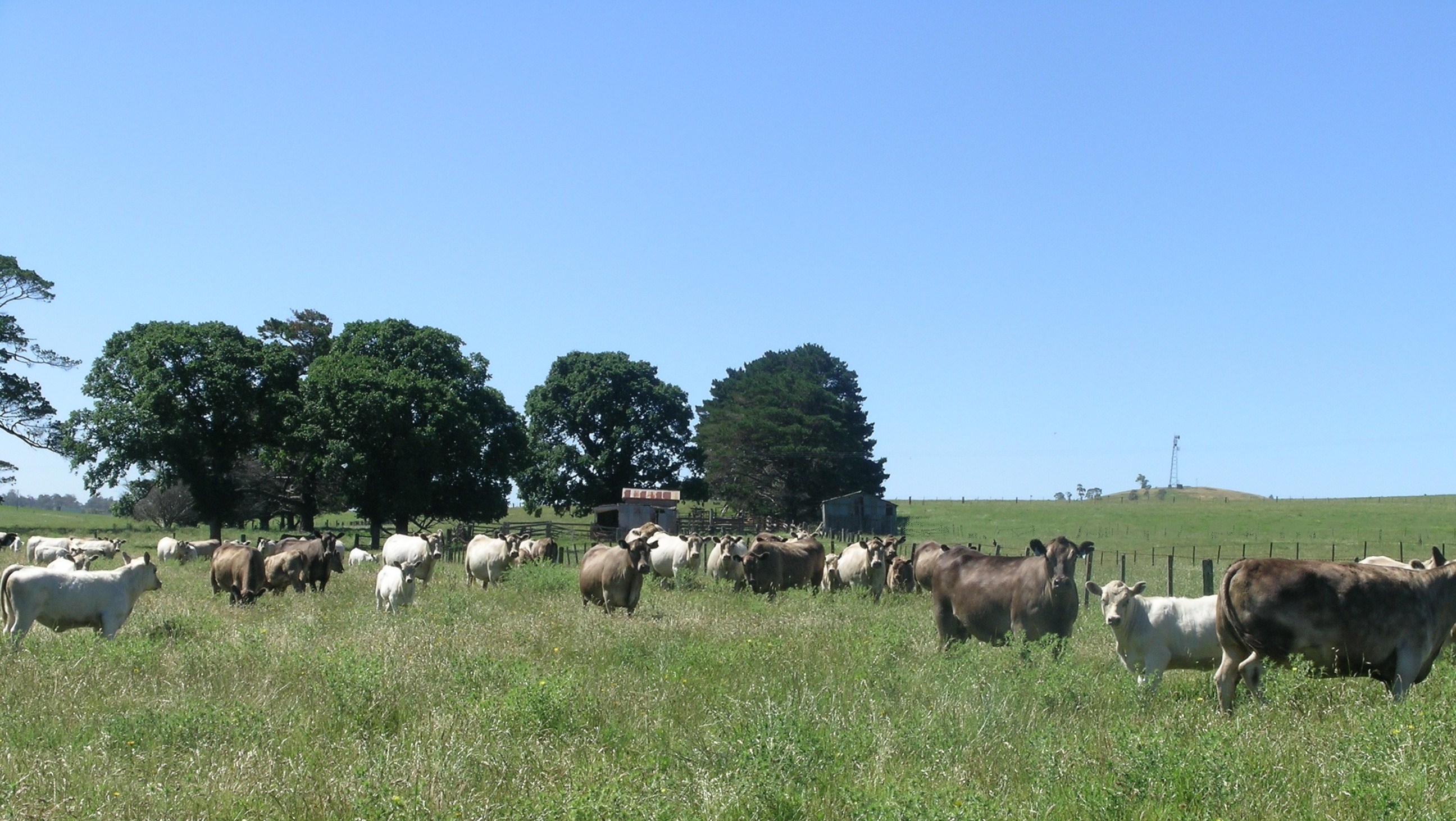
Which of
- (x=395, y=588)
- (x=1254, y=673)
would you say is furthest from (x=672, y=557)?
(x=1254, y=673)

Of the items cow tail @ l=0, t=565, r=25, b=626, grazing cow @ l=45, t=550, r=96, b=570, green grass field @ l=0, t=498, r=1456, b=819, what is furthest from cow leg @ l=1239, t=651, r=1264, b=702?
grazing cow @ l=45, t=550, r=96, b=570

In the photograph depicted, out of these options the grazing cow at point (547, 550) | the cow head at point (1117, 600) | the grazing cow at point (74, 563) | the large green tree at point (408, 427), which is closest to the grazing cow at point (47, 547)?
the grazing cow at point (74, 563)

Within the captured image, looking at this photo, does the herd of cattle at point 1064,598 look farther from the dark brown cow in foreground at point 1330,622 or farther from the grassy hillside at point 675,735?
the grassy hillside at point 675,735

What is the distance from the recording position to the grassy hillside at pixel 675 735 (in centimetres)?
660

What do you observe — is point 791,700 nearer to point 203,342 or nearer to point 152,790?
point 152,790

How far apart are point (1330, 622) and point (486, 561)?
19.3 m

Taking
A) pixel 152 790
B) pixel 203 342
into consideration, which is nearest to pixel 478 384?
pixel 203 342

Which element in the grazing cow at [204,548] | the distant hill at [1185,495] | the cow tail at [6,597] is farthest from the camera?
the distant hill at [1185,495]

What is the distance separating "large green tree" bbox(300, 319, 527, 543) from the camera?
Answer: 157 feet

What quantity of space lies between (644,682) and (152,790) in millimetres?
4800

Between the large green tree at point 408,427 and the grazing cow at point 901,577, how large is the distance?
93.8 ft

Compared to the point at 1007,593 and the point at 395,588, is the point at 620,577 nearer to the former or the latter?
the point at 395,588

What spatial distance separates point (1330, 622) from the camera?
9.63 meters

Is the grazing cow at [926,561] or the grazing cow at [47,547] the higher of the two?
the grazing cow at [926,561]
